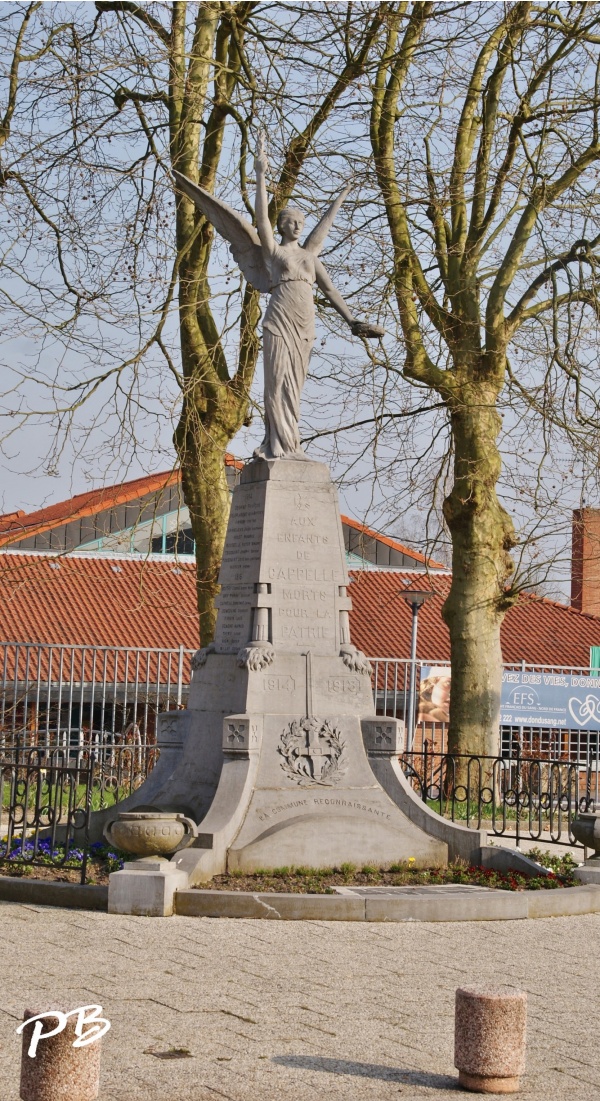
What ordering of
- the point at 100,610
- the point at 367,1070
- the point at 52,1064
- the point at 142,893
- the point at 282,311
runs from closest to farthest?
the point at 52,1064, the point at 367,1070, the point at 142,893, the point at 282,311, the point at 100,610

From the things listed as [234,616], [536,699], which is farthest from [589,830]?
[536,699]

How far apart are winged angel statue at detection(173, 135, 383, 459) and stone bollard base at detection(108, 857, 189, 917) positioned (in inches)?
156

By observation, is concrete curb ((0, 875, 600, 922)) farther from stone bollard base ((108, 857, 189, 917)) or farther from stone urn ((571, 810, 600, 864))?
stone urn ((571, 810, 600, 864))

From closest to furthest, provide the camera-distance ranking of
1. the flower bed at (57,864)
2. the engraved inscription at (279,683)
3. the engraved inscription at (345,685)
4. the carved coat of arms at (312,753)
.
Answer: the flower bed at (57,864) < the carved coat of arms at (312,753) < the engraved inscription at (279,683) < the engraved inscription at (345,685)

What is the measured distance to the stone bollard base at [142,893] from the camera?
890 cm

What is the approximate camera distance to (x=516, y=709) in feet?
68.2

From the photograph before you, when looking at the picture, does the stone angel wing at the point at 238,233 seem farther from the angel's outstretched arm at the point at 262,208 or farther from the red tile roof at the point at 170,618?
the red tile roof at the point at 170,618

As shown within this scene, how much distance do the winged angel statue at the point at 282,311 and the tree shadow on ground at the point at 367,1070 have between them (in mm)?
6527

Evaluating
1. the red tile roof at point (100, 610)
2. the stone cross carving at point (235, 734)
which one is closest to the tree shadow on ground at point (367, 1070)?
the stone cross carving at point (235, 734)

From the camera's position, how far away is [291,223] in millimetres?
Answer: 11773

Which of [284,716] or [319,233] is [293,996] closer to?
[284,716]

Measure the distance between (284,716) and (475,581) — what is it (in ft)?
23.1

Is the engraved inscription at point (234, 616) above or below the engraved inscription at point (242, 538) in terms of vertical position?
below

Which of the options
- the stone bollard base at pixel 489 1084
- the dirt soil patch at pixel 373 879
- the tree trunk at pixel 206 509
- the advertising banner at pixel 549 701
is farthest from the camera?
the advertising banner at pixel 549 701
